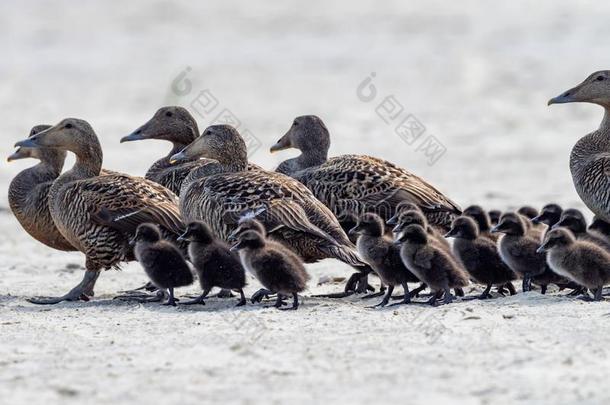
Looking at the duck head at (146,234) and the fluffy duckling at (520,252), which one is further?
the duck head at (146,234)

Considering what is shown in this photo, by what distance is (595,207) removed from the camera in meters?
10.4

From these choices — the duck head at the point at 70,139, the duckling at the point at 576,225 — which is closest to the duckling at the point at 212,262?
the duck head at the point at 70,139

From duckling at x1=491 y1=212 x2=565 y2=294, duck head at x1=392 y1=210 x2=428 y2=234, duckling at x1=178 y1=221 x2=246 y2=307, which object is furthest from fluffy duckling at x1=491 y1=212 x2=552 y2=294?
duckling at x1=178 y1=221 x2=246 y2=307

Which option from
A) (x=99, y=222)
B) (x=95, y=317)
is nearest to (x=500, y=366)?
(x=95, y=317)

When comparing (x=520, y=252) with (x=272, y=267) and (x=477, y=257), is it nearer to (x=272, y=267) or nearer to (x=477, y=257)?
(x=477, y=257)

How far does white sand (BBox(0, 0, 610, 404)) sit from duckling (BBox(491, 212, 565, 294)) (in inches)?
10.3

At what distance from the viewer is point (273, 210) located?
920 centimetres

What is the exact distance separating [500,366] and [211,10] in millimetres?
27693

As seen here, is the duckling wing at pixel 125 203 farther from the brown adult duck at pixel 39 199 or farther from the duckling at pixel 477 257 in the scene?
the duckling at pixel 477 257

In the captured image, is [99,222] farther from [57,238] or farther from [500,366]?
[500,366]

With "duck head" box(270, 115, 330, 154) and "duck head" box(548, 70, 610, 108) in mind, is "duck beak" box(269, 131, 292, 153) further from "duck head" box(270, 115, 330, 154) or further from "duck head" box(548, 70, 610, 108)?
"duck head" box(548, 70, 610, 108)

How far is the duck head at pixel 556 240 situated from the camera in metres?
8.61

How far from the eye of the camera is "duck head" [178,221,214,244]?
8930 mm

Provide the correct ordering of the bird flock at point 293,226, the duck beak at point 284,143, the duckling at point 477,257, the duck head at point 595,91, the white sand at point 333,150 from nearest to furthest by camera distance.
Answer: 1. the white sand at point 333,150
2. the bird flock at point 293,226
3. the duckling at point 477,257
4. the duck head at point 595,91
5. the duck beak at point 284,143
